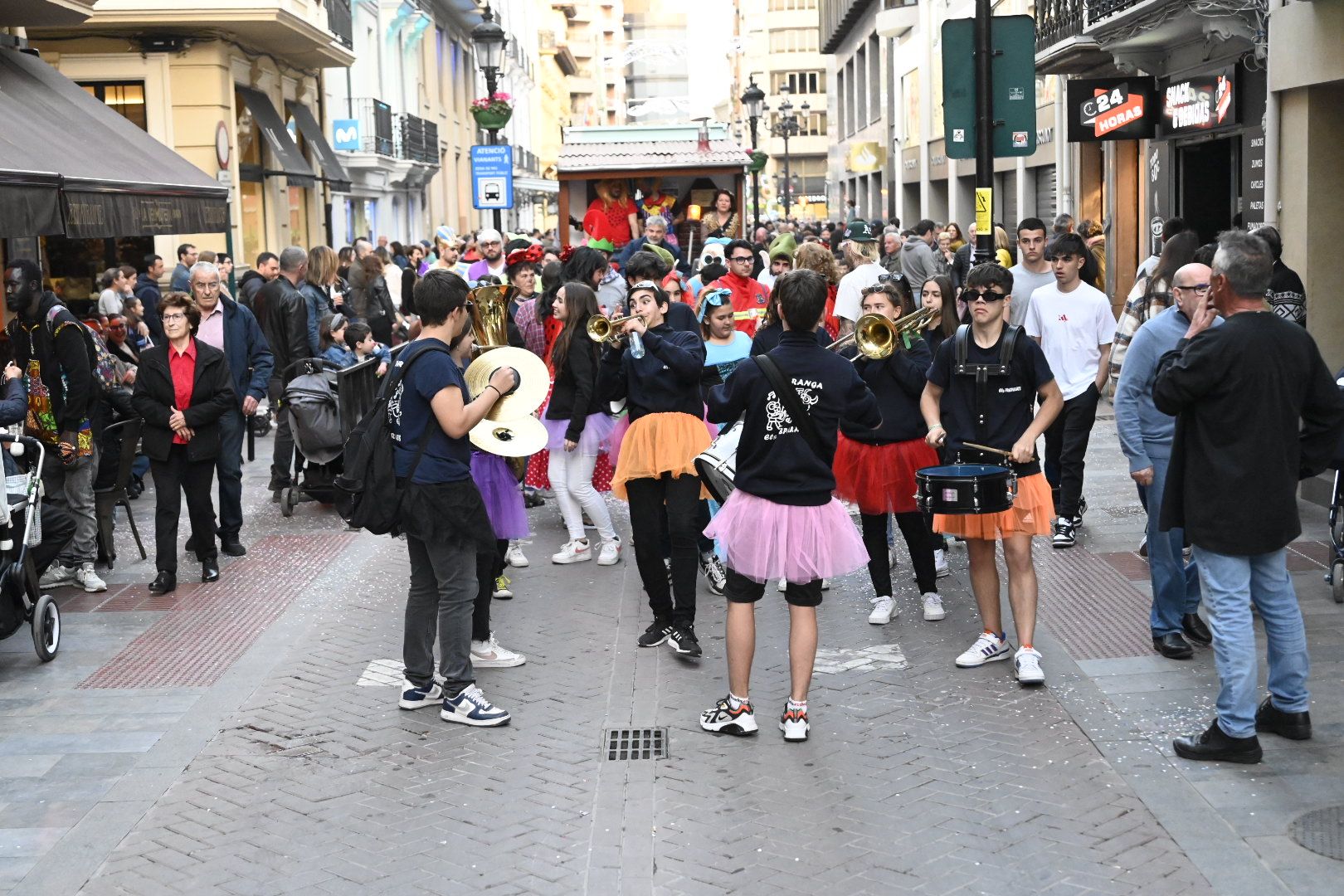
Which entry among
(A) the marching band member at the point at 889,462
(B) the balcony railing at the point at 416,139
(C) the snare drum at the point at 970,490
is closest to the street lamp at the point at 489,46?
(A) the marching band member at the point at 889,462

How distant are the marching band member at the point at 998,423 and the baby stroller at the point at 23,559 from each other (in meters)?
4.50

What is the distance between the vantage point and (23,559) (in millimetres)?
7926

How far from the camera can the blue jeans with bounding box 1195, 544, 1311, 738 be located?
600cm

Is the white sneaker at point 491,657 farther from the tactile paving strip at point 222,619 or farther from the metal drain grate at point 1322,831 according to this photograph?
the metal drain grate at point 1322,831

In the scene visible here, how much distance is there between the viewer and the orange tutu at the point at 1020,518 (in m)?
7.25

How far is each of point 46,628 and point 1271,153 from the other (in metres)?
10.9

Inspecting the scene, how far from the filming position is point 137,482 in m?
13.1

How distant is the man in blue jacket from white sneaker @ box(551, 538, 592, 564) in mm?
2248

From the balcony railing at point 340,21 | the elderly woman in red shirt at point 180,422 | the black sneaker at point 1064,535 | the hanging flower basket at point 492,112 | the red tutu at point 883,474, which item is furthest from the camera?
the balcony railing at point 340,21

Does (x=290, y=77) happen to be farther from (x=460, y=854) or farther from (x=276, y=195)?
(x=460, y=854)

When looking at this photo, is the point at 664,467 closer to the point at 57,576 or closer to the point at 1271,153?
the point at 57,576

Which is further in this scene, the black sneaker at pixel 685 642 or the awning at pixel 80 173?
the awning at pixel 80 173

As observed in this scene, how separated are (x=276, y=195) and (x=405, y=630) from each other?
21.5 m

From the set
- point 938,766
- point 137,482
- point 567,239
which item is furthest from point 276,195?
point 938,766
